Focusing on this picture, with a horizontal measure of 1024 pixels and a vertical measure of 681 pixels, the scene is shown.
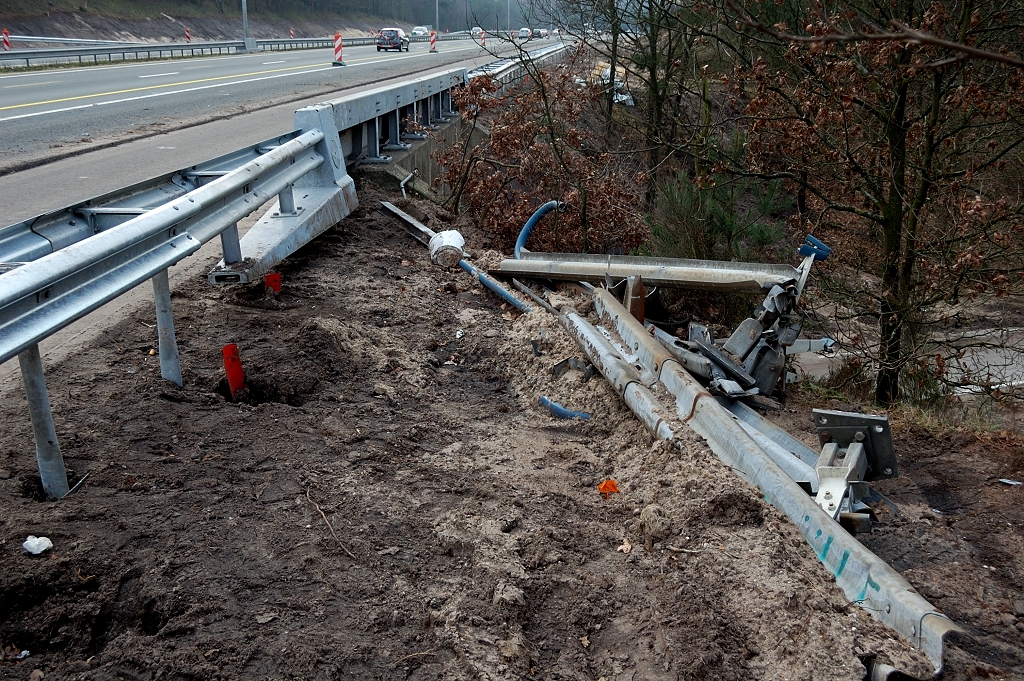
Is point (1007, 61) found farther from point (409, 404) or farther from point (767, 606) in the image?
point (409, 404)

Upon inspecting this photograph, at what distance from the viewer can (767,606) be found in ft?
9.17

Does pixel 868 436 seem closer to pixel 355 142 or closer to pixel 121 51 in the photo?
pixel 355 142

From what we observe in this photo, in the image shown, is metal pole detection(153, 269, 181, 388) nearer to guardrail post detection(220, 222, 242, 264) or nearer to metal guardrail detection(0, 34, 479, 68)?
guardrail post detection(220, 222, 242, 264)

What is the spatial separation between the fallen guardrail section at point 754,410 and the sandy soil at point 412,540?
99 millimetres

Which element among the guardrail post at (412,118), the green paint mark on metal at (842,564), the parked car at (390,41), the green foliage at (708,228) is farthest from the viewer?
the parked car at (390,41)

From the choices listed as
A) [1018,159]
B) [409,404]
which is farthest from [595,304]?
[1018,159]

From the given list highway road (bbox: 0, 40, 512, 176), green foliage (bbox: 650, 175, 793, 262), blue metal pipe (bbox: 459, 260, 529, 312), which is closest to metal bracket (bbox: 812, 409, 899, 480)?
blue metal pipe (bbox: 459, 260, 529, 312)

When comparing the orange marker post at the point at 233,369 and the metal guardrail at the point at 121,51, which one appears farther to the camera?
the metal guardrail at the point at 121,51

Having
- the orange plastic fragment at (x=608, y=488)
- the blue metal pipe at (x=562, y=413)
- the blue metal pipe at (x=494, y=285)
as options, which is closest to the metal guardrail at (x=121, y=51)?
the blue metal pipe at (x=494, y=285)

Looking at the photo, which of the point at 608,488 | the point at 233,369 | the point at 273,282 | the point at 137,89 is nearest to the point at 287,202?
the point at 273,282

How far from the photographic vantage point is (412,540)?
314 cm

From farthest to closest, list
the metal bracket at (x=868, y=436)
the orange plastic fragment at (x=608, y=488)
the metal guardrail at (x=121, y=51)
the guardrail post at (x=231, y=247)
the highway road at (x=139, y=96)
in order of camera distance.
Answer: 1. the metal guardrail at (x=121, y=51)
2. the highway road at (x=139, y=96)
3. the guardrail post at (x=231, y=247)
4. the orange plastic fragment at (x=608, y=488)
5. the metal bracket at (x=868, y=436)

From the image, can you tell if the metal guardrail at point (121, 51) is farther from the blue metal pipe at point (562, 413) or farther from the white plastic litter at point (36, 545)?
the white plastic litter at point (36, 545)

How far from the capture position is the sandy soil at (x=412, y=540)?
2549 mm
